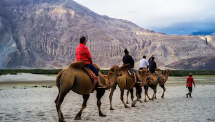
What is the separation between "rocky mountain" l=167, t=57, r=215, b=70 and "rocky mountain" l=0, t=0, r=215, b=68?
7.92m

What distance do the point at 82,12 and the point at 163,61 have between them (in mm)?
52973

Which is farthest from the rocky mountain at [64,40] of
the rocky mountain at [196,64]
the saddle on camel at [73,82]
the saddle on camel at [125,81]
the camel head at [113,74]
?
the saddle on camel at [73,82]

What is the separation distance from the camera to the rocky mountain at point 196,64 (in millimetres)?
134312

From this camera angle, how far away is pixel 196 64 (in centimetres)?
13538

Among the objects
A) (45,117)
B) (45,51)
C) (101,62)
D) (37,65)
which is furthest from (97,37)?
(45,117)

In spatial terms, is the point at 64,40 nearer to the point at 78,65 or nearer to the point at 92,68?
the point at 92,68

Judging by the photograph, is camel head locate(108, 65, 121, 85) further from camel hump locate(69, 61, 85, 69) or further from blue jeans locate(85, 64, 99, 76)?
camel hump locate(69, 61, 85, 69)

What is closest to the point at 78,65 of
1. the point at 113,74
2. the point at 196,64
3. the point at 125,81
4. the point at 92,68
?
the point at 92,68

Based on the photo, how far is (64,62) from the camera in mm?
134375

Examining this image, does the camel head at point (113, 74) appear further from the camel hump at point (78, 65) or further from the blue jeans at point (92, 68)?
the camel hump at point (78, 65)

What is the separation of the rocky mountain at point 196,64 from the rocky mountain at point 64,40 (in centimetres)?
792

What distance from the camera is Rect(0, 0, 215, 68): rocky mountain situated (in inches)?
5059

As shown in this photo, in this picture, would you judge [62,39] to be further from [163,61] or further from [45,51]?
[163,61]

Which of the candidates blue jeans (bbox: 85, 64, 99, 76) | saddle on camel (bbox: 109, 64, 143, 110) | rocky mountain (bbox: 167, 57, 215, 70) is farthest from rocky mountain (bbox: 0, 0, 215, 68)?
blue jeans (bbox: 85, 64, 99, 76)
